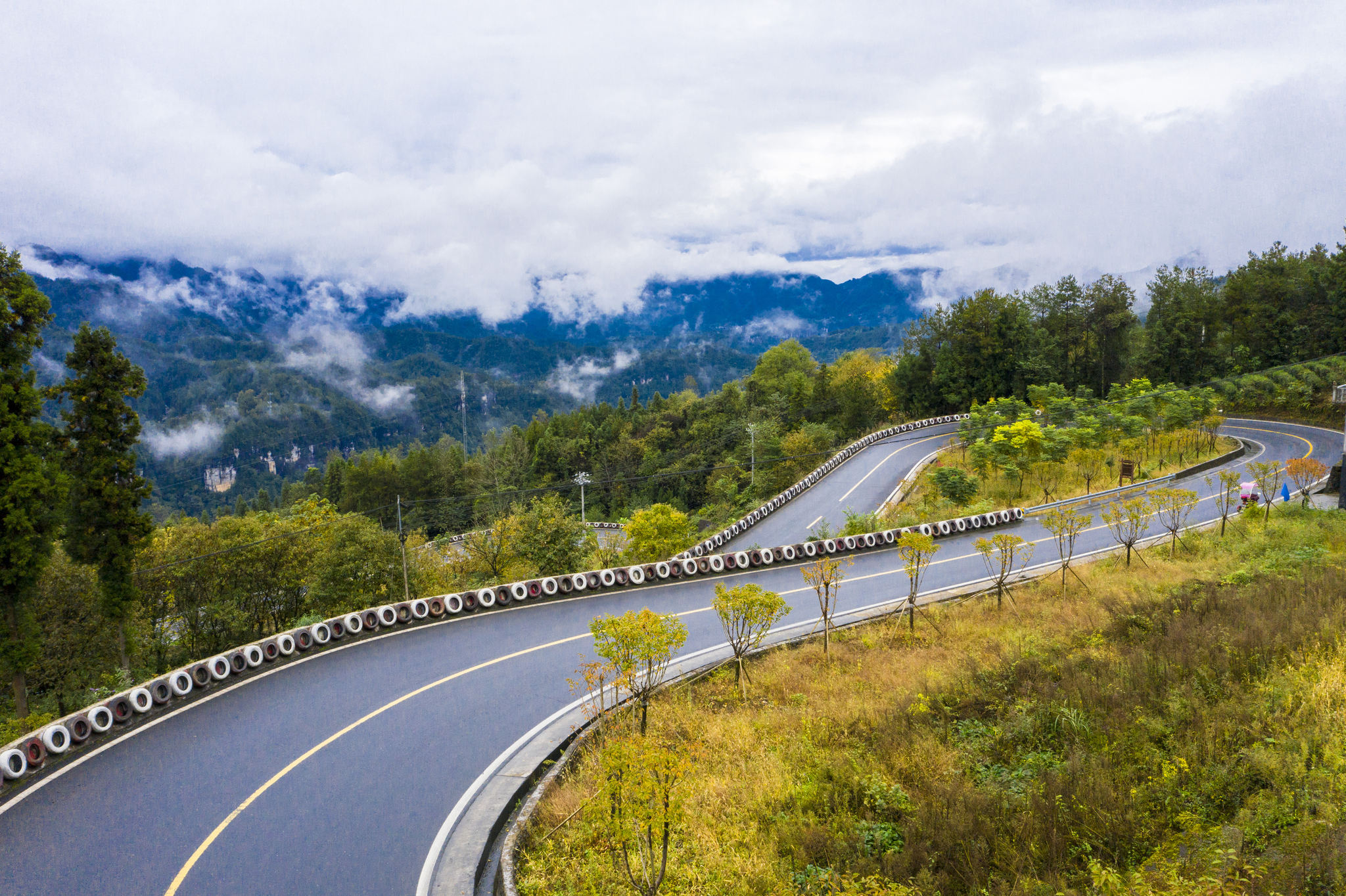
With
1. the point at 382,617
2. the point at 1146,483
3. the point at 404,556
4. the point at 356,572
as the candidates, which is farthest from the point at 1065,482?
the point at 356,572

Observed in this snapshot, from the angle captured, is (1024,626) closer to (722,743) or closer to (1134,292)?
(722,743)

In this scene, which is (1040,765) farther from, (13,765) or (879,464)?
(879,464)

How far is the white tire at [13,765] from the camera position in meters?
10.4

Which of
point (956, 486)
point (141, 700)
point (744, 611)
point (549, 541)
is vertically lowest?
point (956, 486)

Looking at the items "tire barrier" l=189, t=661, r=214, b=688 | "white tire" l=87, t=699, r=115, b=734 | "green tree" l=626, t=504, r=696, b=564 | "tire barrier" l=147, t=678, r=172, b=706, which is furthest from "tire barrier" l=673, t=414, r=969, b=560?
"white tire" l=87, t=699, r=115, b=734

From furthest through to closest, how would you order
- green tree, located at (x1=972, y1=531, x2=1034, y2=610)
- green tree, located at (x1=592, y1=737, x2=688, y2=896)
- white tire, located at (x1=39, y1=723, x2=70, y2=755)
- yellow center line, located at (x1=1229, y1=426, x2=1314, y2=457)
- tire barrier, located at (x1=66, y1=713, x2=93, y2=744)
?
yellow center line, located at (x1=1229, y1=426, x2=1314, y2=457) < green tree, located at (x1=972, y1=531, x2=1034, y2=610) < tire barrier, located at (x1=66, y1=713, x2=93, y2=744) < white tire, located at (x1=39, y1=723, x2=70, y2=755) < green tree, located at (x1=592, y1=737, x2=688, y2=896)

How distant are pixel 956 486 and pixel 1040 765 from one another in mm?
27373

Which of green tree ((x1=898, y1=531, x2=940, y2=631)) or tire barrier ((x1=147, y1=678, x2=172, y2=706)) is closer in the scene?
tire barrier ((x1=147, y1=678, x2=172, y2=706))

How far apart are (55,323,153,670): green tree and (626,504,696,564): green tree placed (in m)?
17.1

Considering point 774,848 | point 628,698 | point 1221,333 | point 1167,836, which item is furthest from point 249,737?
point 1221,333

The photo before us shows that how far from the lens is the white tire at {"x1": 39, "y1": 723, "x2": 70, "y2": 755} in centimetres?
1117

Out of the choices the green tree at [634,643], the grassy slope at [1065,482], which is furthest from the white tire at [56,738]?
the grassy slope at [1065,482]

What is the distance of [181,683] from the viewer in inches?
529

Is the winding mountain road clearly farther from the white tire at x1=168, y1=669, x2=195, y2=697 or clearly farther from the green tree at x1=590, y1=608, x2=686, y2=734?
the green tree at x1=590, y1=608, x2=686, y2=734
